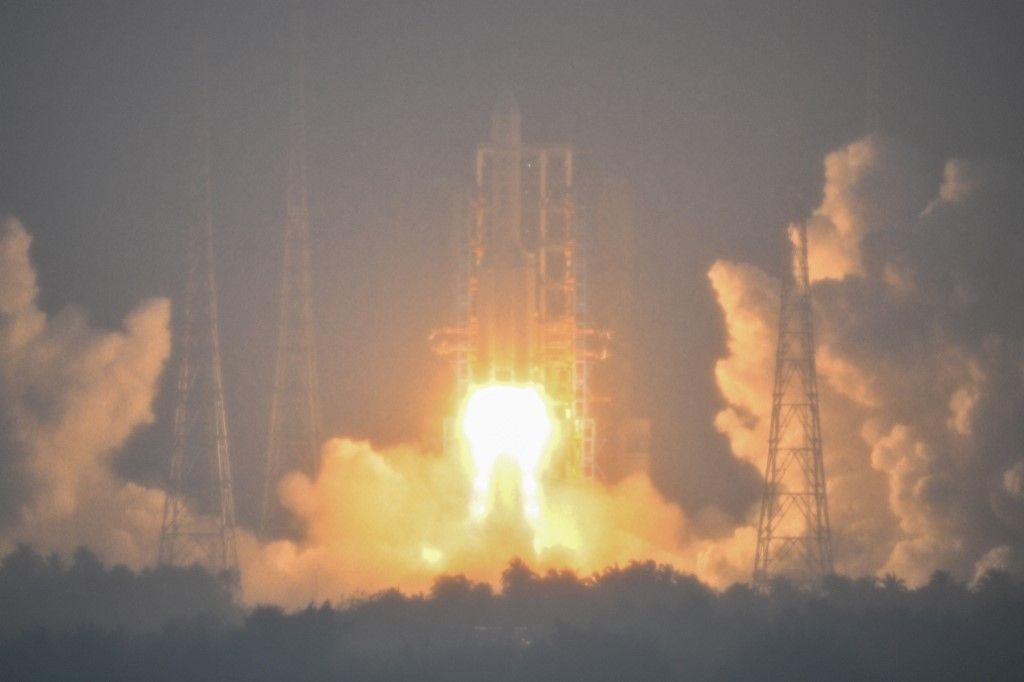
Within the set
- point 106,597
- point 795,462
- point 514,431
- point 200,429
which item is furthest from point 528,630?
point 200,429

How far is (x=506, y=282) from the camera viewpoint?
413 ft

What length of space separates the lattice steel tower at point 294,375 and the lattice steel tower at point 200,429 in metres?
1.62

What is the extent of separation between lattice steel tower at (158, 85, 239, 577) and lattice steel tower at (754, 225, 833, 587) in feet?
48.8

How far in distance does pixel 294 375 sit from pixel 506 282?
1085 cm

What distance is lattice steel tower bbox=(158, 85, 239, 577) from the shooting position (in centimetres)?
12594

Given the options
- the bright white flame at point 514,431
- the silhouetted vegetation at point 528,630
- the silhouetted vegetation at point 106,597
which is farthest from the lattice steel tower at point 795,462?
the silhouetted vegetation at point 106,597

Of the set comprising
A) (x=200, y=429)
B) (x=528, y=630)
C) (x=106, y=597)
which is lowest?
(x=528, y=630)

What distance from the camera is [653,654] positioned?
118 metres

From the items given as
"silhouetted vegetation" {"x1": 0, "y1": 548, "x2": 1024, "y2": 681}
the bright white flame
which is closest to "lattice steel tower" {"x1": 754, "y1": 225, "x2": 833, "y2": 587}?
"silhouetted vegetation" {"x1": 0, "y1": 548, "x2": 1024, "y2": 681}

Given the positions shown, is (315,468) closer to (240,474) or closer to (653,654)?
(240,474)

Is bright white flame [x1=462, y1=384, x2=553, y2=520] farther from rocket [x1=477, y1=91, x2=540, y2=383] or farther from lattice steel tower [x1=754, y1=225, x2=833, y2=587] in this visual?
lattice steel tower [x1=754, y1=225, x2=833, y2=587]

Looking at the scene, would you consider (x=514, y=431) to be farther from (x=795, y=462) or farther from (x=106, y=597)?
(x=106, y=597)

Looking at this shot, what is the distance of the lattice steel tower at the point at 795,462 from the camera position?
120 meters

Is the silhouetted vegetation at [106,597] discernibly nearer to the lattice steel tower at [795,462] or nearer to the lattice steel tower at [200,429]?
the lattice steel tower at [200,429]
